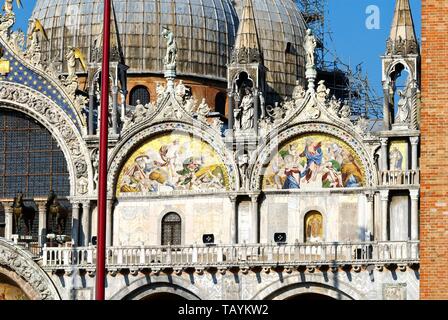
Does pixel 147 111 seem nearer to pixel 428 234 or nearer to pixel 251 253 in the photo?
pixel 251 253

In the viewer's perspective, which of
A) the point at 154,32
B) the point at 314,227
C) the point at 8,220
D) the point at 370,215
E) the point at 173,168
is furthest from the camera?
the point at 154,32

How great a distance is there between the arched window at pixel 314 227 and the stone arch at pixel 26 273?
27.3 feet

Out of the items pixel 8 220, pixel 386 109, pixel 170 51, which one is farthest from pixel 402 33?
pixel 8 220

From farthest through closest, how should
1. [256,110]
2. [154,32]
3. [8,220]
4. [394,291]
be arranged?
[154,32] → [8,220] → [256,110] → [394,291]

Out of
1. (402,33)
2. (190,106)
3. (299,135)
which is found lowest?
(299,135)

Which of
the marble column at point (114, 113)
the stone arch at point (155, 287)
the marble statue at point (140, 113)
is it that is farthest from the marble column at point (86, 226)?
the marble statue at point (140, 113)

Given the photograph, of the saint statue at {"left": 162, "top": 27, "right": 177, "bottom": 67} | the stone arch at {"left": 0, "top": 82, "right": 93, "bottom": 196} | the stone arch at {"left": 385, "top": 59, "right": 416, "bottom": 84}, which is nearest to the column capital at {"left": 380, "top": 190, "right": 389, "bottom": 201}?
the stone arch at {"left": 385, "top": 59, "right": 416, "bottom": 84}

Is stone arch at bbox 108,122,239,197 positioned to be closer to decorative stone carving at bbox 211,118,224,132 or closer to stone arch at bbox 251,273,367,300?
decorative stone carving at bbox 211,118,224,132

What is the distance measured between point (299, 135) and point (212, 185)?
343 centimetres

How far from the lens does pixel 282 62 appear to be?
6950cm

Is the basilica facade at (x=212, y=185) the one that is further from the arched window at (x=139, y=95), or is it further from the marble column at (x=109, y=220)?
the arched window at (x=139, y=95)

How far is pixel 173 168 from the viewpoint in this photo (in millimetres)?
53844

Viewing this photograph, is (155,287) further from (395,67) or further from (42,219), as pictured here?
(395,67)
